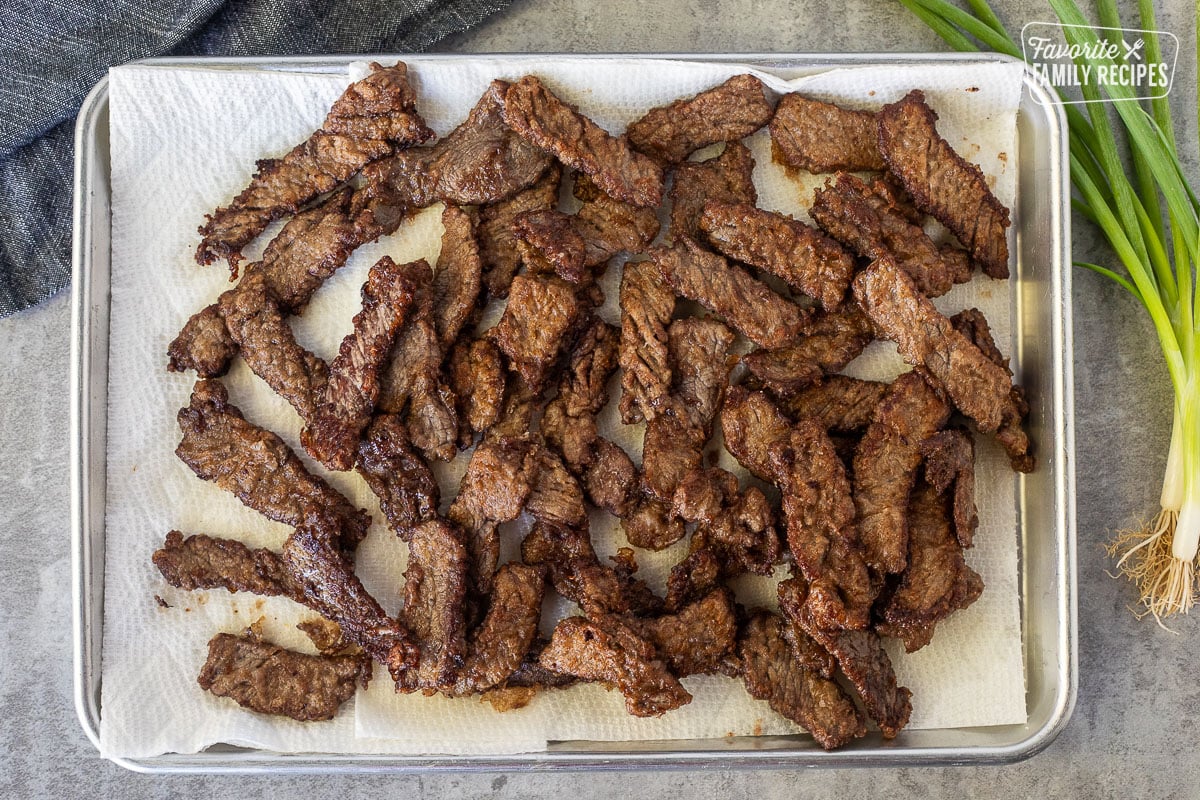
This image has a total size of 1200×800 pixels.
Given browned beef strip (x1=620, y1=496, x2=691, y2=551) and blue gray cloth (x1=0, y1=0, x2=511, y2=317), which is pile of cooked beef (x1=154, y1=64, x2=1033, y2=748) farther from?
blue gray cloth (x1=0, y1=0, x2=511, y2=317)

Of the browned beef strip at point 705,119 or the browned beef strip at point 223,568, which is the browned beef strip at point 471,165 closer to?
the browned beef strip at point 705,119

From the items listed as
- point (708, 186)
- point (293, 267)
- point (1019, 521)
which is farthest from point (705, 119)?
point (1019, 521)

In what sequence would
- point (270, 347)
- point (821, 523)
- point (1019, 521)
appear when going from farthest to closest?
1. point (1019, 521)
2. point (270, 347)
3. point (821, 523)

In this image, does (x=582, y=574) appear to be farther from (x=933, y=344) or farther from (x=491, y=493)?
(x=933, y=344)

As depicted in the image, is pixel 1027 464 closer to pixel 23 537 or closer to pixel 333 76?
pixel 333 76

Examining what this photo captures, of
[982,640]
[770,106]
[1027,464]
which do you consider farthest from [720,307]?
[982,640]

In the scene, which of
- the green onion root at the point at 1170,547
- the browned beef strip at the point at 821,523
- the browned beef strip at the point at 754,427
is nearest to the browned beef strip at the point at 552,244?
the browned beef strip at the point at 754,427
